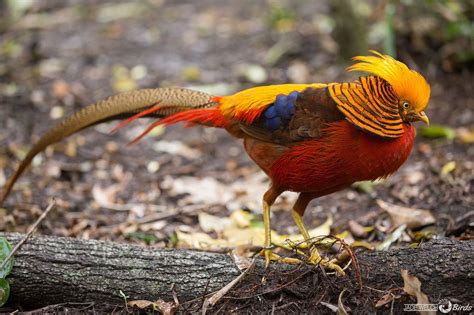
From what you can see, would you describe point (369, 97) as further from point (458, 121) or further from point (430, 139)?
point (458, 121)

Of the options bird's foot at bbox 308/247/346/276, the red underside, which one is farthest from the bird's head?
bird's foot at bbox 308/247/346/276

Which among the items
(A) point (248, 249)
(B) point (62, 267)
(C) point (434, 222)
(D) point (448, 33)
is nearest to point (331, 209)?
(C) point (434, 222)

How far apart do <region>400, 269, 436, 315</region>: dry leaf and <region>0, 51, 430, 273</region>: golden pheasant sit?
43 centimetres

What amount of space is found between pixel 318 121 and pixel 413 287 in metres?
1.05

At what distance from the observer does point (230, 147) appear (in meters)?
6.27

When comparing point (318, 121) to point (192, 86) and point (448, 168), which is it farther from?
point (192, 86)

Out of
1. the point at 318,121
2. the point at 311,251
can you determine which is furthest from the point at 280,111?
the point at 311,251

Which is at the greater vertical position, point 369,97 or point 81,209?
point 369,97

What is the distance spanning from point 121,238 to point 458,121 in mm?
3613

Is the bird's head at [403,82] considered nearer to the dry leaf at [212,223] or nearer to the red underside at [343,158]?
the red underside at [343,158]

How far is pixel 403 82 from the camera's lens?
10.2 feet

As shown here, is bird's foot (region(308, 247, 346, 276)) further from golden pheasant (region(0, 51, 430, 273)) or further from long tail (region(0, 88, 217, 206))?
long tail (region(0, 88, 217, 206))

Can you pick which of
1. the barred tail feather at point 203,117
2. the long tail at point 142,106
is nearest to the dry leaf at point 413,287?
the barred tail feather at point 203,117

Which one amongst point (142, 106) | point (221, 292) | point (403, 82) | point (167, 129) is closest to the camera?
point (221, 292)
